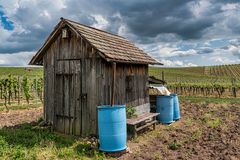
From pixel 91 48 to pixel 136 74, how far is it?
9.44 feet

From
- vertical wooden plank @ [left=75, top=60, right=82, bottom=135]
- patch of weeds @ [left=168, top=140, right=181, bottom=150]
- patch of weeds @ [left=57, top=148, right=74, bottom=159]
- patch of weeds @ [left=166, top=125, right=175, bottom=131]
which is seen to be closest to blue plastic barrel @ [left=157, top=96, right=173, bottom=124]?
patch of weeds @ [left=166, top=125, right=175, bottom=131]

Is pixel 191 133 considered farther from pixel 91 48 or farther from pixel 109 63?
pixel 91 48

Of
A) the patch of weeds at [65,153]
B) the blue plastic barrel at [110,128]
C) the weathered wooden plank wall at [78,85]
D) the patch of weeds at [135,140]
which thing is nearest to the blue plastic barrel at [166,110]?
the weathered wooden plank wall at [78,85]

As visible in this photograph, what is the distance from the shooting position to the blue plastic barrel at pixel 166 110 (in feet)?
40.1

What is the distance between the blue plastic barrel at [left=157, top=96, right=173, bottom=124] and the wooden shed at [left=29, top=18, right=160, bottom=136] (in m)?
1.72

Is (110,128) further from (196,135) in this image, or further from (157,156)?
(196,135)

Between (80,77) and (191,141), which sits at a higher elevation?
(80,77)

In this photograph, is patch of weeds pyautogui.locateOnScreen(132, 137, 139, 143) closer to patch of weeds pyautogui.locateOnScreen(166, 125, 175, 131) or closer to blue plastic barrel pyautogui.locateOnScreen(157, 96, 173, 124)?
patch of weeds pyautogui.locateOnScreen(166, 125, 175, 131)

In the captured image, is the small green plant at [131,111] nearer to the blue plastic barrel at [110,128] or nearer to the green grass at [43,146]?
the green grass at [43,146]

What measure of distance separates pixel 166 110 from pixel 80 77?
478 centimetres

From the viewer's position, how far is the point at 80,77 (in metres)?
9.62

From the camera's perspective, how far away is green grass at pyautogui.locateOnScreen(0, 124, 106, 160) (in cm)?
710

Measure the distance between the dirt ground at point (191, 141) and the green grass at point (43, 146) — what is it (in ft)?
3.93

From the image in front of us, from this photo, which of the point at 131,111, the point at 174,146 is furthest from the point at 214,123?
the point at 174,146
